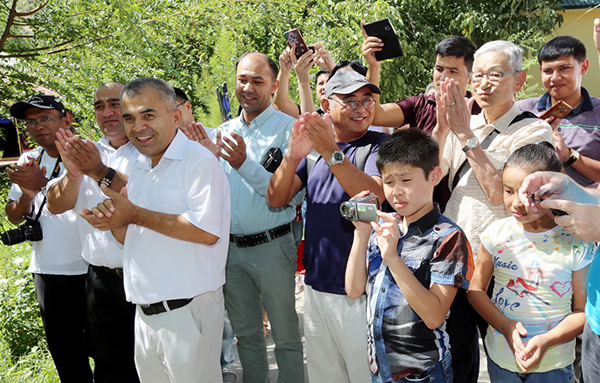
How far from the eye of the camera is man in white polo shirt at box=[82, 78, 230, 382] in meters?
2.74

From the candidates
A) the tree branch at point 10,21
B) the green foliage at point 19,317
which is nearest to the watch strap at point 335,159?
the tree branch at point 10,21

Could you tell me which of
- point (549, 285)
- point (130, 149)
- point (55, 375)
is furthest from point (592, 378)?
point (55, 375)

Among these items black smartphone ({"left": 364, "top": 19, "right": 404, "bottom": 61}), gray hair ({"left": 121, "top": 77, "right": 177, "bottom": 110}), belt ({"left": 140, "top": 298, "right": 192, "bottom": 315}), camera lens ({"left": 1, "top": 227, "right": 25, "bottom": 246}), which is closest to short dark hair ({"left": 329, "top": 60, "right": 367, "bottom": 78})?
black smartphone ({"left": 364, "top": 19, "right": 404, "bottom": 61})

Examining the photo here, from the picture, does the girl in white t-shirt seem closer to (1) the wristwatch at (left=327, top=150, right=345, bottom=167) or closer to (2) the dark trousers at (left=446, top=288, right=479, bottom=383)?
(2) the dark trousers at (left=446, top=288, right=479, bottom=383)

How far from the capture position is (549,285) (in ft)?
8.14

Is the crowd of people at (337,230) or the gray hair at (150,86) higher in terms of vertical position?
the gray hair at (150,86)

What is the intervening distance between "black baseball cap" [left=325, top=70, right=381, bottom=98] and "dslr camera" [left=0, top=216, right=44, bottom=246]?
220 centimetres

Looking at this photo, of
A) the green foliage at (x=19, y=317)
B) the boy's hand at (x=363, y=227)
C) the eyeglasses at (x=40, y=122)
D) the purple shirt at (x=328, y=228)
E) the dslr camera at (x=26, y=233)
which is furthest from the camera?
the green foliage at (x=19, y=317)

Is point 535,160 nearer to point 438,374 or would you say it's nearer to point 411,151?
point 411,151

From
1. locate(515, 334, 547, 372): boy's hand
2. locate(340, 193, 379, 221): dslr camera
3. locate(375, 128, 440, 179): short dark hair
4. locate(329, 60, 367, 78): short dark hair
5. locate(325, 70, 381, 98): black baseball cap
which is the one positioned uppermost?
locate(329, 60, 367, 78): short dark hair

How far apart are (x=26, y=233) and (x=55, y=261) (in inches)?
10.6

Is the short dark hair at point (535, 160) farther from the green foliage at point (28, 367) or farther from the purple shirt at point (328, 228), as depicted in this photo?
the green foliage at point (28, 367)

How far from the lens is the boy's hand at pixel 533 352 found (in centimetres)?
240

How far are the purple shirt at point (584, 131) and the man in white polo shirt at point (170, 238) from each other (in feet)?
7.80
